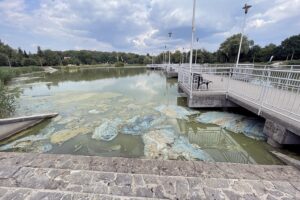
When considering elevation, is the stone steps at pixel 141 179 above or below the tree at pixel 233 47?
below

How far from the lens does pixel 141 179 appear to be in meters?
2.42

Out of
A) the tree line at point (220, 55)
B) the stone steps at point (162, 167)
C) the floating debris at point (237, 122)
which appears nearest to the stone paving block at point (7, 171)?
the stone steps at point (162, 167)

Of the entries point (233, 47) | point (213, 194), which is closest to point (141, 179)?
point (213, 194)

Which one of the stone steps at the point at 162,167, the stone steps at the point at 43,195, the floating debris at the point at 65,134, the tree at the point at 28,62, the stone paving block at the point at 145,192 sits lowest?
the floating debris at the point at 65,134

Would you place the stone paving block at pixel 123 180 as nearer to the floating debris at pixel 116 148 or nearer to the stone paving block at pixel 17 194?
the stone paving block at pixel 17 194

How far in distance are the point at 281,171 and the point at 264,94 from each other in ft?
7.25

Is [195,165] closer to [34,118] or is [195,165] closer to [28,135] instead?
[28,135]

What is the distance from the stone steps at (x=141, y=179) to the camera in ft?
7.02

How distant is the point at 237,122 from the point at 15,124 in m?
7.34

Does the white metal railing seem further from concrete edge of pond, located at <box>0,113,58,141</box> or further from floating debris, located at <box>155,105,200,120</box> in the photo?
concrete edge of pond, located at <box>0,113,58,141</box>

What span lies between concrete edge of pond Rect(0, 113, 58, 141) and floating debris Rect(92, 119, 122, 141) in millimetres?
2463

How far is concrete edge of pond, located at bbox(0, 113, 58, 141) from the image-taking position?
479 cm

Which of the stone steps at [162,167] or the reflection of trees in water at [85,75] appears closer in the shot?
the stone steps at [162,167]

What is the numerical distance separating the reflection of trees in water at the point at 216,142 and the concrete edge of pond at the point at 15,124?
17.0ft
